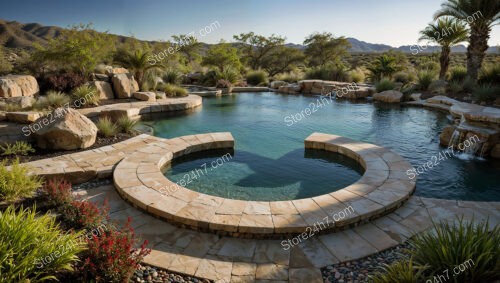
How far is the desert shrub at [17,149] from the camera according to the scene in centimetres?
596

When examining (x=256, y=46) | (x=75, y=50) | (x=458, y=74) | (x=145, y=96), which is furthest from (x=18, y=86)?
(x=256, y=46)

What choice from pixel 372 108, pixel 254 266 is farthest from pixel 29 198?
pixel 372 108

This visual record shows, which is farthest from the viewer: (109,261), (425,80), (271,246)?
(425,80)

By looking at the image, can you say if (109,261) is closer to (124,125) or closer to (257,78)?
(124,125)

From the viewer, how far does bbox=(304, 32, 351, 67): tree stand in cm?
2970

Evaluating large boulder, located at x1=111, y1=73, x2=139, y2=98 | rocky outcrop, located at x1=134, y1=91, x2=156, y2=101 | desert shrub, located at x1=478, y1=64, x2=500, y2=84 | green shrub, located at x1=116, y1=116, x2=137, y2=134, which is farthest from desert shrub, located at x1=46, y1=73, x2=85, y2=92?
desert shrub, located at x1=478, y1=64, x2=500, y2=84

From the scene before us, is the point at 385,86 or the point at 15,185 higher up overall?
the point at 385,86

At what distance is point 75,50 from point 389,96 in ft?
44.8

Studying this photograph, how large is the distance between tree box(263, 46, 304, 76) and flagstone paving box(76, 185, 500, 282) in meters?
25.7

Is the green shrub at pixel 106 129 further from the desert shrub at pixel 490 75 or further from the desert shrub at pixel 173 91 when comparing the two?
the desert shrub at pixel 490 75

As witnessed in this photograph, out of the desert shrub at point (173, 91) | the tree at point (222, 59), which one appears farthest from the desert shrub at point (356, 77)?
the desert shrub at point (173, 91)

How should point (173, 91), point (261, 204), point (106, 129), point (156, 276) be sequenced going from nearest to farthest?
point (156, 276) < point (261, 204) < point (106, 129) < point (173, 91)

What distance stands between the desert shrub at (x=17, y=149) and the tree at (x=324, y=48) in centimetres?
2755

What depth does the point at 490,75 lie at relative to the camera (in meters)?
12.2
